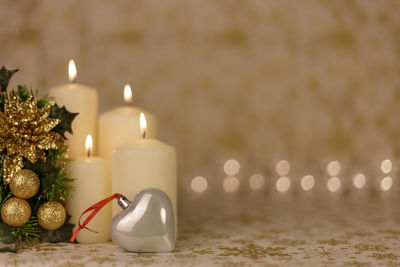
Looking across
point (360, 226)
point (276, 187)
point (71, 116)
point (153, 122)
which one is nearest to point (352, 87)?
point (276, 187)

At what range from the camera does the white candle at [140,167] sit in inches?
29.5

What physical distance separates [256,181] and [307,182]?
0.40 feet

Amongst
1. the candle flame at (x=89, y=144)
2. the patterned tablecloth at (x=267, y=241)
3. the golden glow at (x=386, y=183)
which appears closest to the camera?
the patterned tablecloth at (x=267, y=241)

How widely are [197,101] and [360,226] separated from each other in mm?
542

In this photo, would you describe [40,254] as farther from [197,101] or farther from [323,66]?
[323,66]

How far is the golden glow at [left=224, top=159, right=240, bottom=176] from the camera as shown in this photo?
1.30 m

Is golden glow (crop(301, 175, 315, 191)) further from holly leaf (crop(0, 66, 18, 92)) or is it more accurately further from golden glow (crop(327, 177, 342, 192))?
holly leaf (crop(0, 66, 18, 92))

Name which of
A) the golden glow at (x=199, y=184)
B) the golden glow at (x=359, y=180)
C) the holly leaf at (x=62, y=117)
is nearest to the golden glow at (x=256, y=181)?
the golden glow at (x=199, y=184)

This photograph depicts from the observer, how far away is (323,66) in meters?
1.30

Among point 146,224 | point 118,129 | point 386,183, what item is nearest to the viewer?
point 146,224

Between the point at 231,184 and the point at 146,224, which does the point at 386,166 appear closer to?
the point at 231,184

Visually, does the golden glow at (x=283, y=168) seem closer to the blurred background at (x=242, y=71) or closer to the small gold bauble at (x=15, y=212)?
the blurred background at (x=242, y=71)

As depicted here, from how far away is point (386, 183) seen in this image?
127cm

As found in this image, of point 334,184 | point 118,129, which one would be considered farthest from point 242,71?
point 118,129
